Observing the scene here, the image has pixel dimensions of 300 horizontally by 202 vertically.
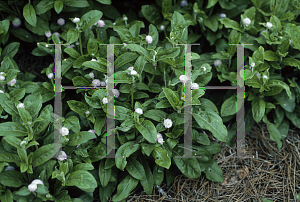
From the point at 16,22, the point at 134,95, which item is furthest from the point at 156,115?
the point at 16,22

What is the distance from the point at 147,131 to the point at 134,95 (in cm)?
33

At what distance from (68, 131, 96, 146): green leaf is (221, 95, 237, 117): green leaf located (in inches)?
37.1

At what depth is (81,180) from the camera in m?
1.49

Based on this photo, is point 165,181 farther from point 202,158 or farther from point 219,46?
point 219,46

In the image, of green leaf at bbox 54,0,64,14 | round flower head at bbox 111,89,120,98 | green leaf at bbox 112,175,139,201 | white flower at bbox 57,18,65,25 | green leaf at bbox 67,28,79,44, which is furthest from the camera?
white flower at bbox 57,18,65,25

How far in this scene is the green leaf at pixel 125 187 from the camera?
169 cm

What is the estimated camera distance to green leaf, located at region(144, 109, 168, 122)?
1.73 m

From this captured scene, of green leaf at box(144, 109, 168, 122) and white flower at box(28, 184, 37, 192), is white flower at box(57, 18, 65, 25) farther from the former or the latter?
white flower at box(28, 184, 37, 192)

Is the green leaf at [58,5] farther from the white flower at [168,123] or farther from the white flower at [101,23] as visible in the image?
the white flower at [168,123]

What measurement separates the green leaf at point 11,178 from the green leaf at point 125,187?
0.54 metres

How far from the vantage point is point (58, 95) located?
74.8 inches

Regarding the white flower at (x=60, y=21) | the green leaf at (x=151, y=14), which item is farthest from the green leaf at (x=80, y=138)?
the green leaf at (x=151, y=14)

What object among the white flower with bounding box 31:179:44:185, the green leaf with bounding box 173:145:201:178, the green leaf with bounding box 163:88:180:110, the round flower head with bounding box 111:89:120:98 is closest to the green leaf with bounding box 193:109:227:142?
the green leaf with bounding box 163:88:180:110

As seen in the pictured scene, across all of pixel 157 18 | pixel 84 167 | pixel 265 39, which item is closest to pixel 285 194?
pixel 265 39
